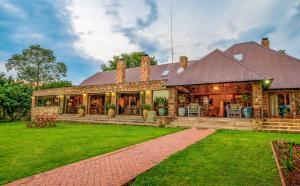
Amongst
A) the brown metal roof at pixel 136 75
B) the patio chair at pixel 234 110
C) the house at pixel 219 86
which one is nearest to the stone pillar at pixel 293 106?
the house at pixel 219 86

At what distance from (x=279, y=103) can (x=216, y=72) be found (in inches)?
258

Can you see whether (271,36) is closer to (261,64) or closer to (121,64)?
(261,64)

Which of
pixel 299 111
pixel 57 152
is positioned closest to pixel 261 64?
pixel 299 111

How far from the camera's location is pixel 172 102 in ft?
49.5

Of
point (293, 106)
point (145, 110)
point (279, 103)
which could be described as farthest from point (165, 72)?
point (293, 106)

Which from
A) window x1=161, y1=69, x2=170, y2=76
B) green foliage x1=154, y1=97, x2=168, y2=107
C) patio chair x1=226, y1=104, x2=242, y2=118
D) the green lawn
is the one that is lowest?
the green lawn

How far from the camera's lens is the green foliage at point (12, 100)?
21.0m

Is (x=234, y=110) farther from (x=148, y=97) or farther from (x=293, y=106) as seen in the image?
(x=148, y=97)

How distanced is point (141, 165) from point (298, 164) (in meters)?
3.61

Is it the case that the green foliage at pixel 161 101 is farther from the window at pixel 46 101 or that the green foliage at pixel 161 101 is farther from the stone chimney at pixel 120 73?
the window at pixel 46 101

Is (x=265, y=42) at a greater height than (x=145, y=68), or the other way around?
(x=265, y=42)

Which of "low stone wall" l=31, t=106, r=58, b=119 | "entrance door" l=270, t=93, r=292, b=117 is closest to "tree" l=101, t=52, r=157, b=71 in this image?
"low stone wall" l=31, t=106, r=58, b=119

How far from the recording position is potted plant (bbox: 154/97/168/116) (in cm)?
1552

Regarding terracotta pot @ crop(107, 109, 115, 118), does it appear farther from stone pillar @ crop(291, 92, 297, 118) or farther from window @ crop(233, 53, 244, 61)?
stone pillar @ crop(291, 92, 297, 118)
